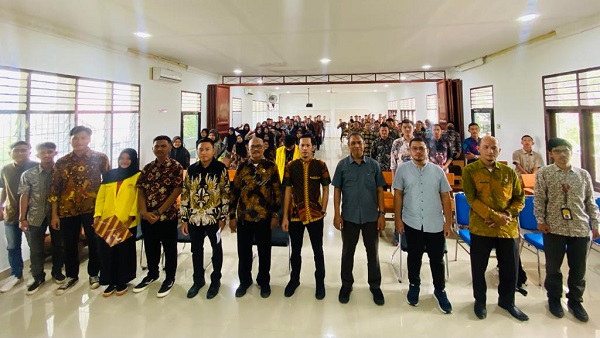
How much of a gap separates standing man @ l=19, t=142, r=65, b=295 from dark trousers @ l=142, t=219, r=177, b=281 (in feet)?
3.11

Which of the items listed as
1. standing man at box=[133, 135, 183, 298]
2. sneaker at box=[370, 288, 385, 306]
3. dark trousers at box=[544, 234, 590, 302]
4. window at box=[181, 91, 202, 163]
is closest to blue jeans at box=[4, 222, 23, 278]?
standing man at box=[133, 135, 183, 298]

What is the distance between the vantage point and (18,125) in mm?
3742

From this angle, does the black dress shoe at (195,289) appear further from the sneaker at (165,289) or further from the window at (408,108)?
the window at (408,108)

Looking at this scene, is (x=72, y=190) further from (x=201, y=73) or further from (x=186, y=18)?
(x=201, y=73)

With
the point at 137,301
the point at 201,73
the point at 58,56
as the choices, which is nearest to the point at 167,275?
the point at 137,301

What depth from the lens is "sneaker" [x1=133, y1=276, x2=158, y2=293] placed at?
2961 millimetres

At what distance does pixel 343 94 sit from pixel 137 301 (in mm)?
18322

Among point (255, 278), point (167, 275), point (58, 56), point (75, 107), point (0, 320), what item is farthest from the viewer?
point (75, 107)

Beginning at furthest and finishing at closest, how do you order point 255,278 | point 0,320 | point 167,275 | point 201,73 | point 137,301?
point 201,73, point 255,278, point 167,275, point 137,301, point 0,320

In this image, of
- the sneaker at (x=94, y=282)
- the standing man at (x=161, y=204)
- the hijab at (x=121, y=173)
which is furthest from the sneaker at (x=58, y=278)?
the hijab at (x=121, y=173)

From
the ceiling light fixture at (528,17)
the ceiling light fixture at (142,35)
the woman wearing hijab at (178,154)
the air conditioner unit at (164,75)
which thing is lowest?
the woman wearing hijab at (178,154)

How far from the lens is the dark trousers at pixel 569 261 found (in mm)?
2416

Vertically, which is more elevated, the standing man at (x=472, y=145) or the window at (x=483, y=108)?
the window at (x=483, y=108)

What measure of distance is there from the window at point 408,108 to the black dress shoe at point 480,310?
1171 centimetres
